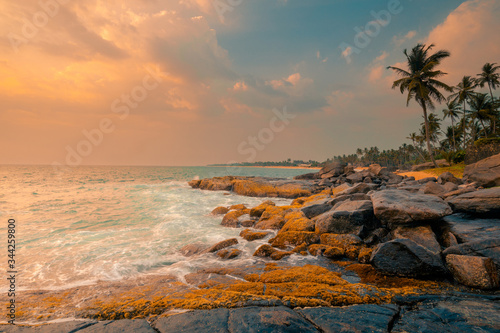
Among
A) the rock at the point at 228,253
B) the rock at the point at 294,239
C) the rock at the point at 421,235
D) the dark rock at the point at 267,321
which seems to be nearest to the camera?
the dark rock at the point at 267,321

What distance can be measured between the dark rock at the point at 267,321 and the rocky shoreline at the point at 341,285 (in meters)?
0.02

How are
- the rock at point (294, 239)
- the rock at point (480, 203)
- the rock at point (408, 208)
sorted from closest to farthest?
the rock at point (480, 203), the rock at point (408, 208), the rock at point (294, 239)

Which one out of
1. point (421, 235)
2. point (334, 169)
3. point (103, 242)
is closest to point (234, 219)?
point (103, 242)

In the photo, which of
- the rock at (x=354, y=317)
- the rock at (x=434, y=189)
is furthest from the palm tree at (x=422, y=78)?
the rock at (x=354, y=317)

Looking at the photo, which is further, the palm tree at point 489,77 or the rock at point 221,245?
the palm tree at point 489,77

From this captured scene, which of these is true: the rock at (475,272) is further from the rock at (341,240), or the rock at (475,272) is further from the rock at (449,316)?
the rock at (341,240)

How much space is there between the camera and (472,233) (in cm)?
618

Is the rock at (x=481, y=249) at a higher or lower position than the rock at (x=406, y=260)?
higher

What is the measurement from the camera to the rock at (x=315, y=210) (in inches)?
436

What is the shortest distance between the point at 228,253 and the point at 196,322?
488 cm

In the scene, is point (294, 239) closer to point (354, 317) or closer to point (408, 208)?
point (408, 208)

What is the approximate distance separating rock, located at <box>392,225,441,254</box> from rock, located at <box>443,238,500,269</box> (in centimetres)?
50

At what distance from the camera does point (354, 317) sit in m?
3.52

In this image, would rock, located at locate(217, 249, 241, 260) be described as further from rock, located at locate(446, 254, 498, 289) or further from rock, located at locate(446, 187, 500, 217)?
rock, located at locate(446, 187, 500, 217)
